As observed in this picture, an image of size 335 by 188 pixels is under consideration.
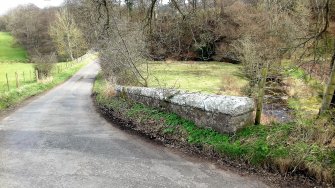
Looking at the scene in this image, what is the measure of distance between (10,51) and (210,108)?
82.8 metres

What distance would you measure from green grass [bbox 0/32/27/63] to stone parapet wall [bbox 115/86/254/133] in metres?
69.3

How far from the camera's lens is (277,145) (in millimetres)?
6512

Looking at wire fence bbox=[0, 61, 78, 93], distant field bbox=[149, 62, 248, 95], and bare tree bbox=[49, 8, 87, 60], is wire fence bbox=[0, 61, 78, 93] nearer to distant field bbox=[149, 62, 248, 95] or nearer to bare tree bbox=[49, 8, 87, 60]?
distant field bbox=[149, 62, 248, 95]

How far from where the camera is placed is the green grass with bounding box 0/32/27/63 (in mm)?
71762

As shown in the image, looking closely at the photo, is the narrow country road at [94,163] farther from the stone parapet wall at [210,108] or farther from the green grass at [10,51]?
the green grass at [10,51]

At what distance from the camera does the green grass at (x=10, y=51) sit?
235ft

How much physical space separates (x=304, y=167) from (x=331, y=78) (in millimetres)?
2372

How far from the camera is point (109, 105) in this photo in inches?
565

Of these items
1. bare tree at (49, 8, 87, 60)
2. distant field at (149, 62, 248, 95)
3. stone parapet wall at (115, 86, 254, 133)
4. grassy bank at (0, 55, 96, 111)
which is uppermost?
bare tree at (49, 8, 87, 60)

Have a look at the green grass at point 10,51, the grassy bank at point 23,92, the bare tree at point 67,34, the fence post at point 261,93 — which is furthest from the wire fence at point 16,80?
the green grass at point 10,51

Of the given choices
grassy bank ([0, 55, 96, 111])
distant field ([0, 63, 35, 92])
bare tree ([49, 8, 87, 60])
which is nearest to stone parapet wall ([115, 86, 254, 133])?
grassy bank ([0, 55, 96, 111])

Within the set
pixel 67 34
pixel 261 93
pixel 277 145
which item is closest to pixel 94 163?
pixel 277 145

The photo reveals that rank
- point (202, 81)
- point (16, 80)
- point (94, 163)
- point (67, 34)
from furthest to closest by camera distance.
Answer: point (67, 34), point (202, 81), point (16, 80), point (94, 163)

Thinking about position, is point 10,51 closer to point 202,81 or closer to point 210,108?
point 202,81
